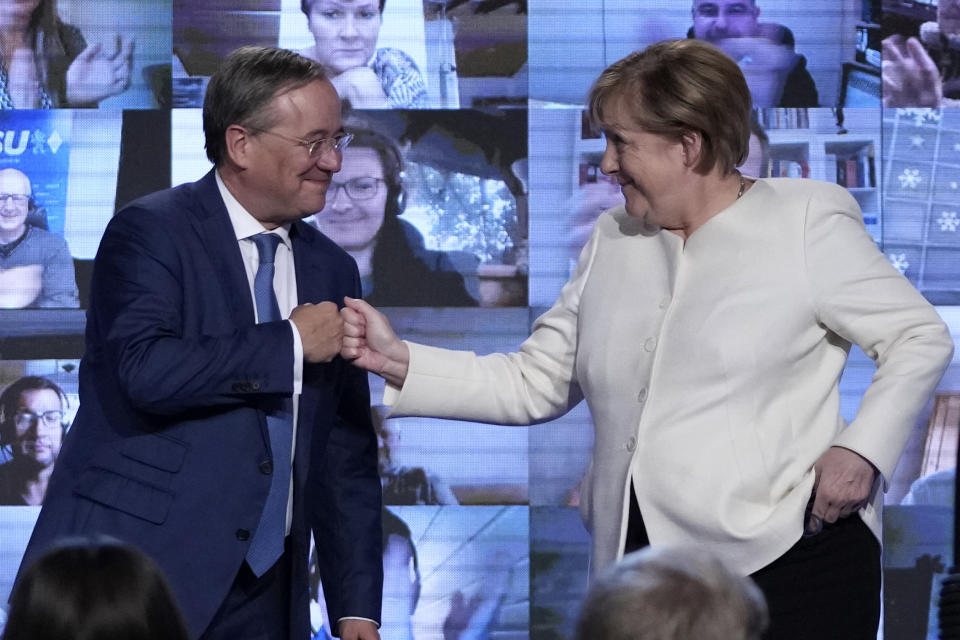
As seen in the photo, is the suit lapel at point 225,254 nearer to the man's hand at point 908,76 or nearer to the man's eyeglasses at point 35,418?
the man's eyeglasses at point 35,418

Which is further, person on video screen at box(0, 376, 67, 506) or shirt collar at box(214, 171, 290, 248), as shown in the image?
person on video screen at box(0, 376, 67, 506)

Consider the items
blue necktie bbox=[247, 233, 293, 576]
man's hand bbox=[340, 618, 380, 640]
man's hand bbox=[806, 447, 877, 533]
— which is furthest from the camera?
man's hand bbox=[340, 618, 380, 640]

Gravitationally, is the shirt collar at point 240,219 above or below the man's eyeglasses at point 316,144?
below

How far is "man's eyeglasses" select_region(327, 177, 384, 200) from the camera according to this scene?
12.4 feet

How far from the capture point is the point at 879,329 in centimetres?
217

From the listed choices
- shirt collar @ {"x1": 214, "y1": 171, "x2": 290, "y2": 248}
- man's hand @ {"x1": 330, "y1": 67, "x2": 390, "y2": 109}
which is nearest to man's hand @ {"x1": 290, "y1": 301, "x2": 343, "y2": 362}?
shirt collar @ {"x1": 214, "y1": 171, "x2": 290, "y2": 248}

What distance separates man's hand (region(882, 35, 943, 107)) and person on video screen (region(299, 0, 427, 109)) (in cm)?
133

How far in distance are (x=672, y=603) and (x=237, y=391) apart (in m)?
1.12

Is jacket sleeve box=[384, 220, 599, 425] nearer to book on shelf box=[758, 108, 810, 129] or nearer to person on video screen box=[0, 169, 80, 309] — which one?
book on shelf box=[758, 108, 810, 129]

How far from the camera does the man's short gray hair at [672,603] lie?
4.38ft

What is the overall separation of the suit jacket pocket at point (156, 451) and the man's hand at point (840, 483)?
1096mm

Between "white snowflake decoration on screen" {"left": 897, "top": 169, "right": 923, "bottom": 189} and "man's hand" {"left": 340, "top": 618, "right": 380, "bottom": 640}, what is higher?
"white snowflake decoration on screen" {"left": 897, "top": 169, "right": 923, "bottom": 189}

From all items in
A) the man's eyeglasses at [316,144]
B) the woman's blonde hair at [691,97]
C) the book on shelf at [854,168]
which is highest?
the woman's blonde hair at [691,97]

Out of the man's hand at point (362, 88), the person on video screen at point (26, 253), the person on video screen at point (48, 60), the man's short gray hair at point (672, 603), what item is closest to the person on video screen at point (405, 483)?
the man's hand at point (362, 88)
